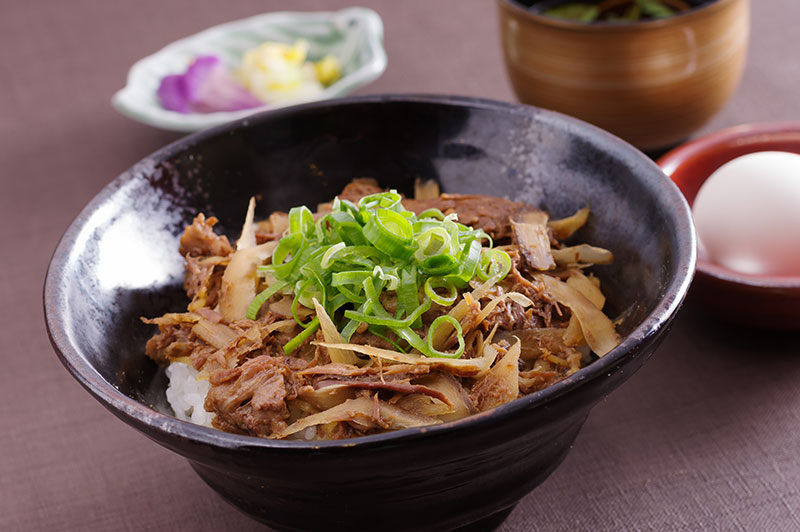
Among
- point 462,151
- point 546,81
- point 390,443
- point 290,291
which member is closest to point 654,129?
point 546,81

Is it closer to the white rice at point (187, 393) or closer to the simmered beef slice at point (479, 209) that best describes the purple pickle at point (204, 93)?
the simmered beef slice at point (479, 209)

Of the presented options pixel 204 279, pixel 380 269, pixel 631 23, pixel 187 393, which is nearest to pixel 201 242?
pixel 204 279

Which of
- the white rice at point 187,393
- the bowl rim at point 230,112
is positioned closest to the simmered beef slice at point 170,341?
the white rice at point 187,393

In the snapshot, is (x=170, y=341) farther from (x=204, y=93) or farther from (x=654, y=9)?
(x=654, y=9)

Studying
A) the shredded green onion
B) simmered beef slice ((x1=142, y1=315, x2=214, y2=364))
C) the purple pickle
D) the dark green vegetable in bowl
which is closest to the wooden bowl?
the dark green vegetable in bowl

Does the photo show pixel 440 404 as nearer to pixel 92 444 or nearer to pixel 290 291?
pixel 290 291

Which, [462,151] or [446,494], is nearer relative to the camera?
[446,494]
